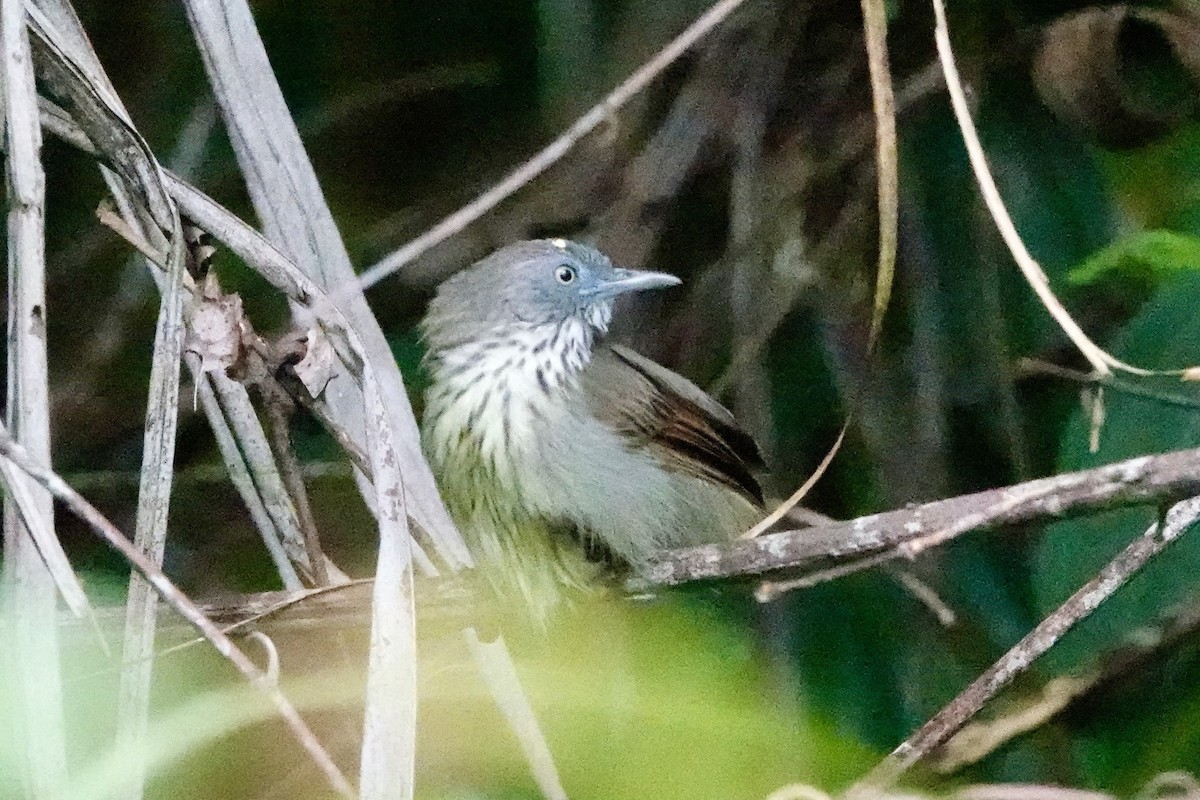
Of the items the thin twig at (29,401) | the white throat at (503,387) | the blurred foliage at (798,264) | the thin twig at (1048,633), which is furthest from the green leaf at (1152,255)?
the thin twig at (29,401)

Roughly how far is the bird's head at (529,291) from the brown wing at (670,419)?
0.34 feet

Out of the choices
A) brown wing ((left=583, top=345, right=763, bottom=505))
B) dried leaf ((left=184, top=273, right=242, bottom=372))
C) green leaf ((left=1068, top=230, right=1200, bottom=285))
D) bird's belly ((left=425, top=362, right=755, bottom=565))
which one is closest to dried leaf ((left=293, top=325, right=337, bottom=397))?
dried leaf ((left=184, top=273, right=242, bottom=372))

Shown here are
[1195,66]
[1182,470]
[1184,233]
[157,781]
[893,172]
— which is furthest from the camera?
[1195,66]

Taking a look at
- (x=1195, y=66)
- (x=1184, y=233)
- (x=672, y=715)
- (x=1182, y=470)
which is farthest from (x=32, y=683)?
(x=1195, y=66)

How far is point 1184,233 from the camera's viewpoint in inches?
86.6

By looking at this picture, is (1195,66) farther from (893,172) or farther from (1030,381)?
(893,172)

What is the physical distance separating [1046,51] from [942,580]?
3.58ft

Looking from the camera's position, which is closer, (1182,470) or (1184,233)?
(1182,470)

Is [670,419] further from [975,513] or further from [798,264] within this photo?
[975,513]

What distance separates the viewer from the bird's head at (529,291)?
2.34 m

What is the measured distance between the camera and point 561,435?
2094mm

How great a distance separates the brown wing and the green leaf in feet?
2.20

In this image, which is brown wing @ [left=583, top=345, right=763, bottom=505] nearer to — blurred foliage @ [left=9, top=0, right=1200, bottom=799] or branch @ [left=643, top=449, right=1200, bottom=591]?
blurred foliage @ [left=9, top=0, right=1200, bottom=799]

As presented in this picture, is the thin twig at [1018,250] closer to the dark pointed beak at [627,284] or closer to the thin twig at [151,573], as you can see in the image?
the dark pointed beak at [627,284]
